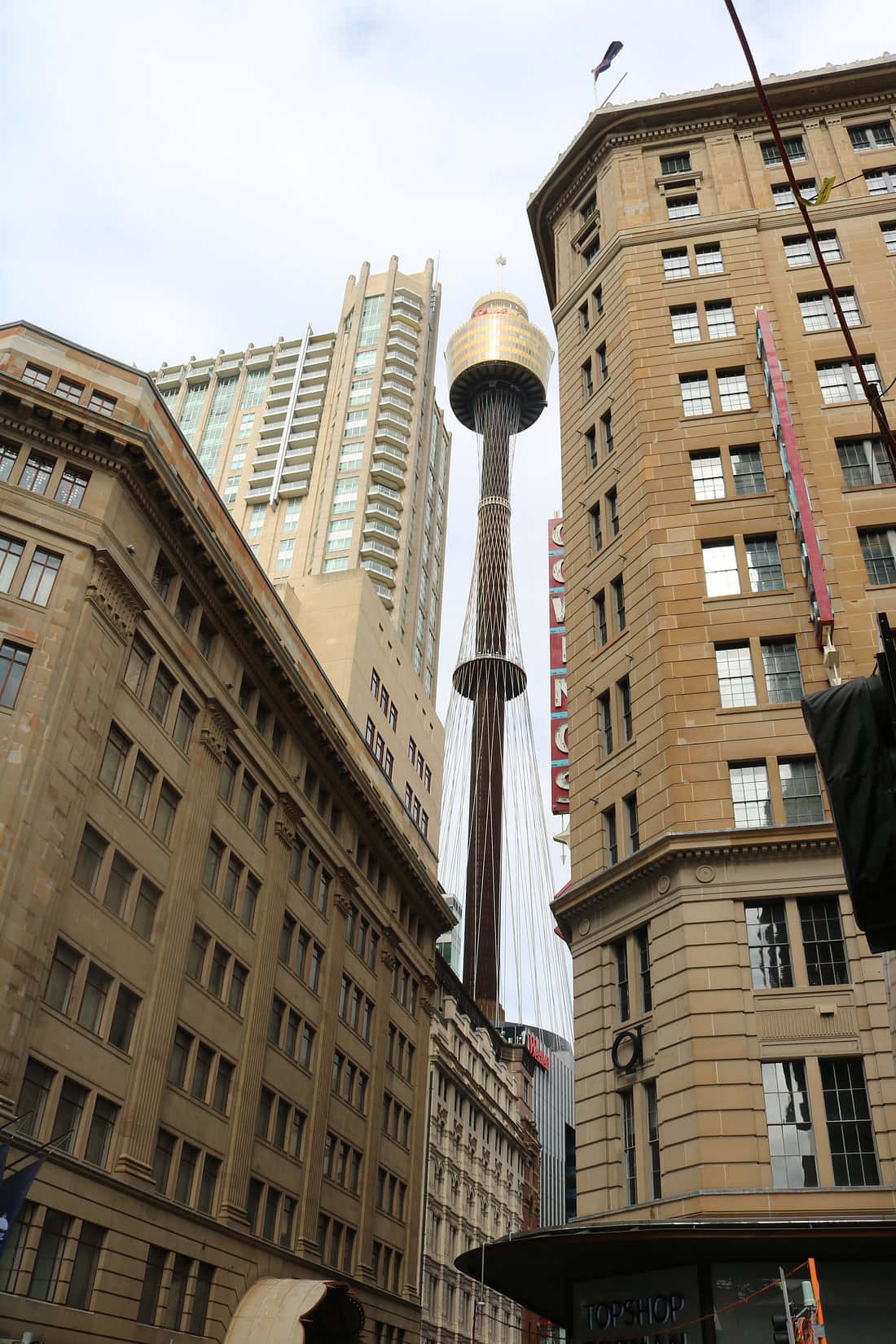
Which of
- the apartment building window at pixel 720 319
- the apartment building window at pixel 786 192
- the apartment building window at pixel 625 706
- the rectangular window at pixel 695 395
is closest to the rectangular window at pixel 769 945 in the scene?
the apartment building window at pixel 625 706

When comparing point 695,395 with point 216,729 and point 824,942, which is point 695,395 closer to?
point 824,942

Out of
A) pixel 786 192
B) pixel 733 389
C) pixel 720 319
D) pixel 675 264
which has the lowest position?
pixel 733 389

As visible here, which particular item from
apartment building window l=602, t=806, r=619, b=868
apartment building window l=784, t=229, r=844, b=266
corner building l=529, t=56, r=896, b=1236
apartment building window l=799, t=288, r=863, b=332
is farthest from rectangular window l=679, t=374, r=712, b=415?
apartment building window l=602, t=806, r=619, b=868

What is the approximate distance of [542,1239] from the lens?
90.1 feet

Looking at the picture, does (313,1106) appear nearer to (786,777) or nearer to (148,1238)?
(148,1238)

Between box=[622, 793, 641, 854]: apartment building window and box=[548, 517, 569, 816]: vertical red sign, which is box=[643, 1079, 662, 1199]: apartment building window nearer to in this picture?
box=[622, 793, 641, 854]: apartment building window

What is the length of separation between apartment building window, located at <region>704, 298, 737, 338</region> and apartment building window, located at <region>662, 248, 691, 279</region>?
96.5 inches

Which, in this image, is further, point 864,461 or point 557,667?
point 557,667

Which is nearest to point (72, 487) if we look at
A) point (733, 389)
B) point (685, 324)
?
point (733, 389)

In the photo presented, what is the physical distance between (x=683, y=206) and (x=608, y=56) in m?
9.75

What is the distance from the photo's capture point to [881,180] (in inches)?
1834

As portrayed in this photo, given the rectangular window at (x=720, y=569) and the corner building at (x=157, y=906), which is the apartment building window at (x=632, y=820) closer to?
the rectangular window at (x=720, y=569)

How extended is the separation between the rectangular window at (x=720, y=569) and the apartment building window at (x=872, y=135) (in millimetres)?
21891

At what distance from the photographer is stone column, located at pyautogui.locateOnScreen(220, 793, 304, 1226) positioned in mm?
41375
